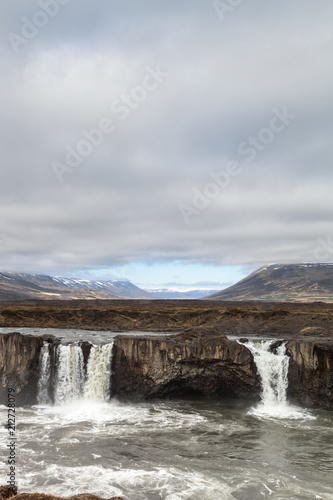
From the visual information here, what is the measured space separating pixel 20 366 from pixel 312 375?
32.2 m

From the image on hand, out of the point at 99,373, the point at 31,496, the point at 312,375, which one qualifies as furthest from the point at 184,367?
the point at 31,496

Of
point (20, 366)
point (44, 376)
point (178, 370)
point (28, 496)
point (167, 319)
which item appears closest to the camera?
point (28, 496)

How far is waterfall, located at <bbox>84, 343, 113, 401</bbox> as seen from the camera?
1563 inches

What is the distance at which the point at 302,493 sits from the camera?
68.1 feet

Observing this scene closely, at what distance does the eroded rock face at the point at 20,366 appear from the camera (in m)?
40.4

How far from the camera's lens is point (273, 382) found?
38844 millimetres

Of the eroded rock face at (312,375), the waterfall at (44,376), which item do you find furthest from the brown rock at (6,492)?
the eroded rock face at (312,375)

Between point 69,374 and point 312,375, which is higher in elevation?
point 69,374

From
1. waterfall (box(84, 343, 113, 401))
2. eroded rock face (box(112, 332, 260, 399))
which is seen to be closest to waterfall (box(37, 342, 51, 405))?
waterfall (box(84, 343, 113, 401))

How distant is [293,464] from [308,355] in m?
15.0

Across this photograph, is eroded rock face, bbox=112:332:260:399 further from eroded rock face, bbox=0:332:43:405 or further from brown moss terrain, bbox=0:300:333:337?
brown moss terrain, bbox=0:300:333:337

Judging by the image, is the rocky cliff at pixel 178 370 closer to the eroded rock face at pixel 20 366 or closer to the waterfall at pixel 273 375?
the eroded rock face at pixel 20 366

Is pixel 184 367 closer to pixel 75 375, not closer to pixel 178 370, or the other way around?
pixel 178 370

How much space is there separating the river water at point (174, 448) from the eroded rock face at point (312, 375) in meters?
1.31
